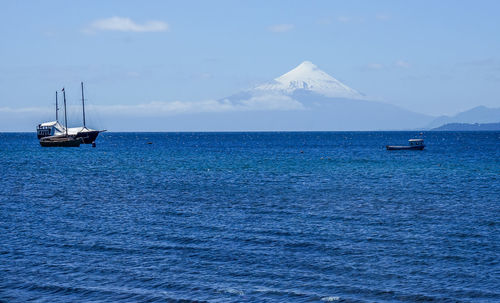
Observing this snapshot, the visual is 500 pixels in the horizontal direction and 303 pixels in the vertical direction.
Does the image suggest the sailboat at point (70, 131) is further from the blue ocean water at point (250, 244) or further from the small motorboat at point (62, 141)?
the blue ocean water at point (250, 244)

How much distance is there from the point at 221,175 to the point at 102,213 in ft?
101

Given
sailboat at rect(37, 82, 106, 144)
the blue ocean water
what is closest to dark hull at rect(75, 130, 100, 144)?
sailboat at rect(37, 82, 106, 144)

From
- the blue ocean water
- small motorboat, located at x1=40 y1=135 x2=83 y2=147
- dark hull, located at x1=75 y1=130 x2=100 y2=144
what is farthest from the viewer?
dark hull, located at x1=75 y1=130 x2=100 y2=144

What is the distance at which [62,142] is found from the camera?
5738 inches

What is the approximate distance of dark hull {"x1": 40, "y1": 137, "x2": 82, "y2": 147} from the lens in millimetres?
144875

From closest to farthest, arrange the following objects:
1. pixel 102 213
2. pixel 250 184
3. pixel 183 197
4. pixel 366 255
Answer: pixel 366 255 < pixel 102 213 < pixel 183 197 < pixel 250 184

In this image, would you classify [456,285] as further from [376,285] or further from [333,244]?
[333,244]

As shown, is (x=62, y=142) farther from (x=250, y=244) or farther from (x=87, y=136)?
(x=250, y=244)

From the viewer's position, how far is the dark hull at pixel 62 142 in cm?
14488

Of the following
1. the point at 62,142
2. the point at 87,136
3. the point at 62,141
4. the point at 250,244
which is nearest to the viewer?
the point at 250,244

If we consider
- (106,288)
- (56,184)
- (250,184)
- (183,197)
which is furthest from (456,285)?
(56,184)

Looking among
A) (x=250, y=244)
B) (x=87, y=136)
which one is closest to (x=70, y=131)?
(x=87, y=136)

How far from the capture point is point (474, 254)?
2533cm

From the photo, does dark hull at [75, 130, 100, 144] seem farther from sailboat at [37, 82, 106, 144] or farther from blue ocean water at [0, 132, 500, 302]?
blue ocean water at [0, 132, 500, 302]
